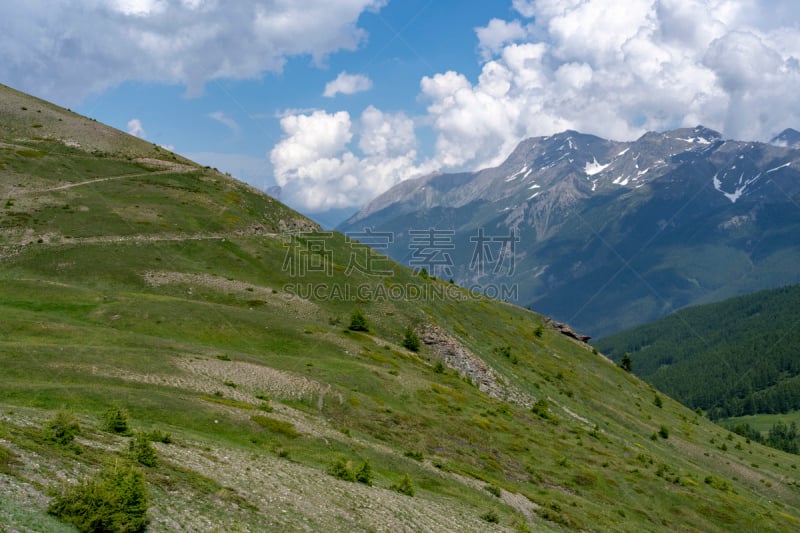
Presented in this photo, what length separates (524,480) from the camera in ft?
160

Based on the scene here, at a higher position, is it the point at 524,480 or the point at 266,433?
the point at 266,433

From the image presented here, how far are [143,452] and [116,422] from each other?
17.5ft

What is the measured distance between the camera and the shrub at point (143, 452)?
2361 cm

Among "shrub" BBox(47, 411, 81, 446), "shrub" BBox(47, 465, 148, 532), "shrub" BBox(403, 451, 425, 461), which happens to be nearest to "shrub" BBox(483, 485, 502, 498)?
"shrub" BBox(403, 451, 425, 461)

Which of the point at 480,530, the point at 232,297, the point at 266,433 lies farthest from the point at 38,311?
the point at 480,530

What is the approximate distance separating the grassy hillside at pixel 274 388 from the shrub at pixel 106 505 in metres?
0.54

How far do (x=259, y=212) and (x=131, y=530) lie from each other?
339ft

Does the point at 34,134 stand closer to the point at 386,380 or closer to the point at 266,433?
the point at 386,380

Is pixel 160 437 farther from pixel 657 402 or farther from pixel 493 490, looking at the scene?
pixel 657 402

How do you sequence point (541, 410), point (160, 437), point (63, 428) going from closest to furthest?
point (63, 428) → point (160, 437) → point (541, 410)

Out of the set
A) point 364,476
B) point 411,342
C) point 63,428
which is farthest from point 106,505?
point 411,342

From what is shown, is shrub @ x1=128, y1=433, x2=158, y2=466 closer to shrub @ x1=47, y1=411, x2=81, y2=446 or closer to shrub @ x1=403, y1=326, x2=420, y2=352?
shrub @ x1=47, y1=411, x2=81, y2=446

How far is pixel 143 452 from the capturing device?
78.4ft

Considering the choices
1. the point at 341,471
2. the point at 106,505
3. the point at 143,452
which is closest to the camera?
the point at 106,505
